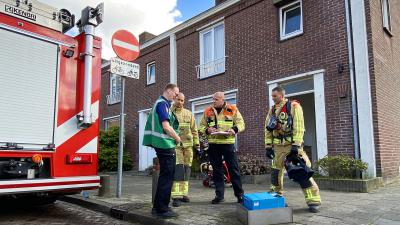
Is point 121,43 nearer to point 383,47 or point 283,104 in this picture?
point 283,104

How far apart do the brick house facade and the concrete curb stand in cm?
572

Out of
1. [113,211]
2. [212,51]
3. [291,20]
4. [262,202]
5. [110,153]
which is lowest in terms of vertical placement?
[113,211]

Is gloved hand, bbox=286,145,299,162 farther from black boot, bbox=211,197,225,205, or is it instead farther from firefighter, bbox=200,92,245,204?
black boot, bbox=211,197,225,205

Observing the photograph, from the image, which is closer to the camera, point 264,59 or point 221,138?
point 221,138

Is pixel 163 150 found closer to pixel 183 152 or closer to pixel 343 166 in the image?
pixel 183 152

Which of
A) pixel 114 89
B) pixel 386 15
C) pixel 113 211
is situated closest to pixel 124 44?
pixel 113 211

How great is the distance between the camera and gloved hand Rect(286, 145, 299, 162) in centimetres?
539

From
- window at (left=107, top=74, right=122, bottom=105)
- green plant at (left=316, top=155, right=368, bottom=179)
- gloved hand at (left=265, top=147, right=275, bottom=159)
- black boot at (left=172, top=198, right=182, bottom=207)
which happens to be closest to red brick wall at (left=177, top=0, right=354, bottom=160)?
green plant at (left=316, top=155, right=368, bottom=179)

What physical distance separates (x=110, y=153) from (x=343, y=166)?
11070 mm

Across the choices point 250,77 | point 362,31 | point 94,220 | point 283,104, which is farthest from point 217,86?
point 94,220

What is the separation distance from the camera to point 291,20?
36.4ft

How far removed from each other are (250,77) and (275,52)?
1198mm

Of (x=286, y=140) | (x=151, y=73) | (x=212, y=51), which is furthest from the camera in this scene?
(x=151, y=73)

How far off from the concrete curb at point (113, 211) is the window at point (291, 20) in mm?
7137
